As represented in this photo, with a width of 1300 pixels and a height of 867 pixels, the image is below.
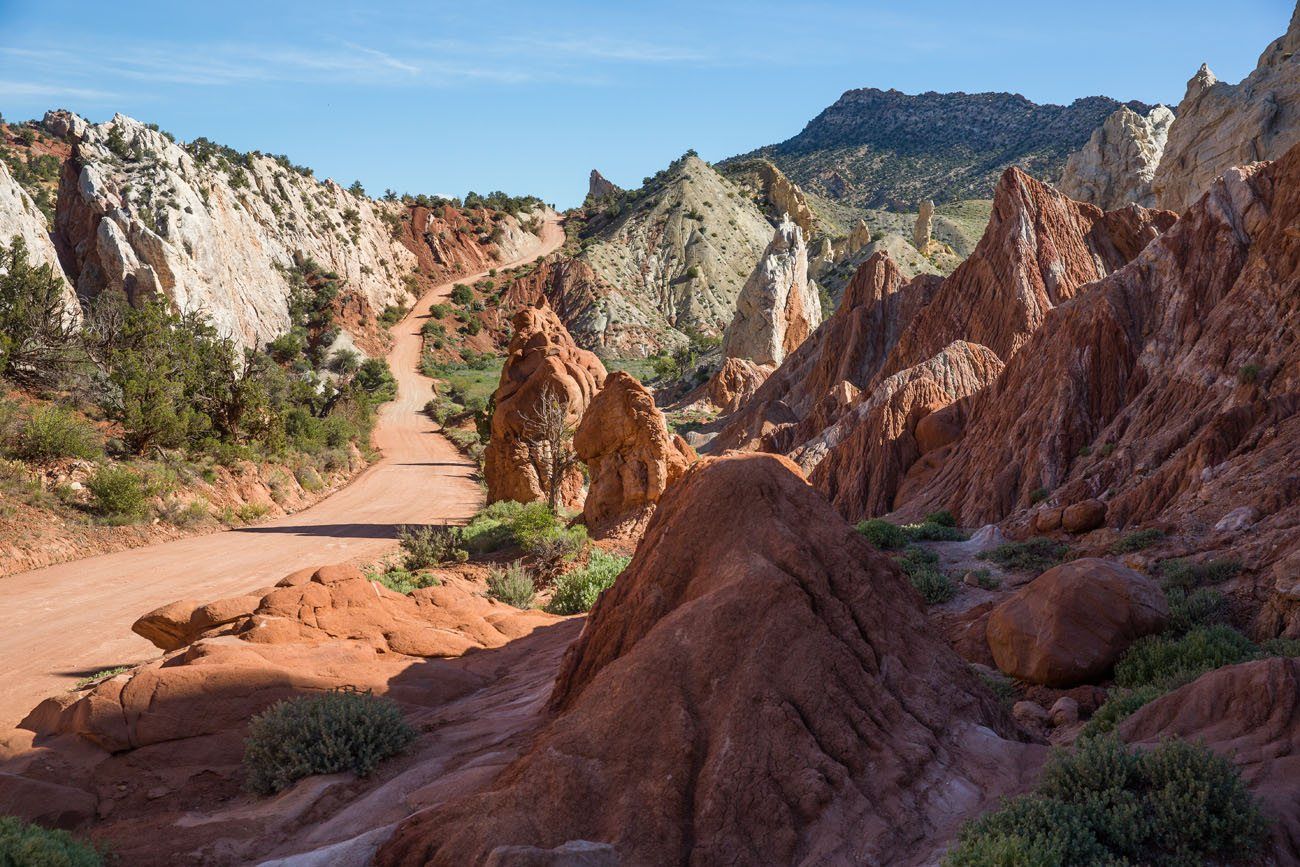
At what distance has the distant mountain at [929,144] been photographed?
10481 cm

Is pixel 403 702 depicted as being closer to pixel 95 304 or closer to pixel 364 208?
pixel 95 304

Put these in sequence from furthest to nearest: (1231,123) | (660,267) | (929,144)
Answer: (929,144), (660,267), (1231,123)

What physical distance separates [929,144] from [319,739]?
13343cm

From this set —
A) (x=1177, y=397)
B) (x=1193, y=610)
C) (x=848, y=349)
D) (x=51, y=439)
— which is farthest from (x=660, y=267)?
(x=1193, y=610)

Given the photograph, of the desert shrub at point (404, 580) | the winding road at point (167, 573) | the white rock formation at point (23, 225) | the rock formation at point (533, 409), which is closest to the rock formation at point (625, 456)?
the rock formation at point (533, 409)

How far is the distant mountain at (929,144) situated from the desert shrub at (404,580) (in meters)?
92.1

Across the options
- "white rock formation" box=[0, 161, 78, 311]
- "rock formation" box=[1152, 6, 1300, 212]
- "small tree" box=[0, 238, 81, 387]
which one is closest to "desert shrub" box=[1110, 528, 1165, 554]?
"small tree" box=[0, 238, 81, 387]

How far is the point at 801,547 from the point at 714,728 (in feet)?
6.04

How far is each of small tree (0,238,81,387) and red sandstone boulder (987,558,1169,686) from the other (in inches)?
1100

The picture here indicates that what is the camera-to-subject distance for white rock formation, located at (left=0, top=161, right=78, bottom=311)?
32.9 m

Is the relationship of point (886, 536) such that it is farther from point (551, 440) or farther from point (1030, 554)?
point (551, 440)

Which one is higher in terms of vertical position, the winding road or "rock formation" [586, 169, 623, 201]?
"rock formation" [586, 169, 623, 201]

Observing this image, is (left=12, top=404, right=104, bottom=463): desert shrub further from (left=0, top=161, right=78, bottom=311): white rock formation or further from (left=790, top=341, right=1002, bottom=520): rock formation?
(left=790, top=341, right=1002, bottom=520): rock formation

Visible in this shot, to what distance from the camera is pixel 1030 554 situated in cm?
1420
